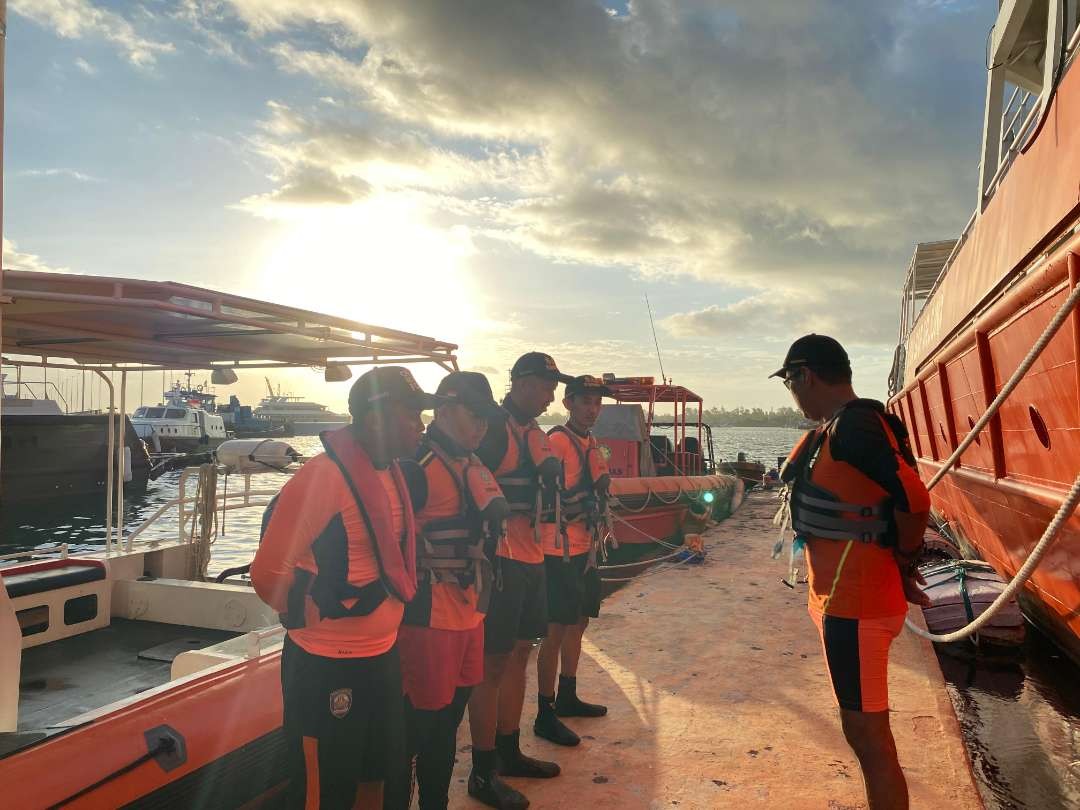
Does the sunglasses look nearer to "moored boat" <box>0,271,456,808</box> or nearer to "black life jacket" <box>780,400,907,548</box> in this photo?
"black life jacket" <box>780,400,907,548</box>

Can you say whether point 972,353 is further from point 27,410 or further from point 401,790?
point 27,410

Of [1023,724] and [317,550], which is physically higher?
[317,550]

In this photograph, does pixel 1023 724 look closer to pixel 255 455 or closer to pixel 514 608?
pixel 514 608

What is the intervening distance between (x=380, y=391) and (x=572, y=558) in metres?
1.92

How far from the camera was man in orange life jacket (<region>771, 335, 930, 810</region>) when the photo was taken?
2244 mm

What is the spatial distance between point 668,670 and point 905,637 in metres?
2.11

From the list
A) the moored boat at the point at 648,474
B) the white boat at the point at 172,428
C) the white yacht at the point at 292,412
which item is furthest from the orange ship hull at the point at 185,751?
the white yacht at the point at 292,412

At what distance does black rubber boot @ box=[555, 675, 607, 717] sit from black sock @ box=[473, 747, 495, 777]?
901mm

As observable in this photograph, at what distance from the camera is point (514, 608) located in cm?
310

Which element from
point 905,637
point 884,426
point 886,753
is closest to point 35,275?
point 884,426

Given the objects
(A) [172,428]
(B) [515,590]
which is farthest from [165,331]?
(A) [172,428]

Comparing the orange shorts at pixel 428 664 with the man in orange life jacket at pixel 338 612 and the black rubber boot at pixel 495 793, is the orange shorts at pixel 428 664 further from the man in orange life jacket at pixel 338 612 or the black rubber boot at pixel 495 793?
the black rubber boot at pixel 495 793

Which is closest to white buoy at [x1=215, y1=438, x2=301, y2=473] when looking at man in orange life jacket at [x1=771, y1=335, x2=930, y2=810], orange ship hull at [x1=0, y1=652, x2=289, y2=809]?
orange ship hull at [x1=0, y1=652, x2=289, y2=809]

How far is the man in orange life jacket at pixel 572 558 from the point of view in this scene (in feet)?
12.0
